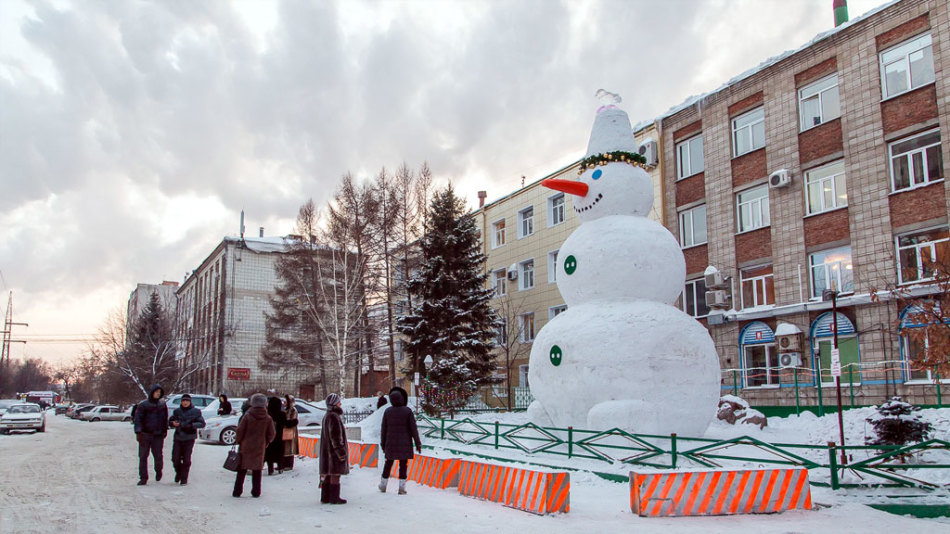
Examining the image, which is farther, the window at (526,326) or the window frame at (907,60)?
the window at (526,326)

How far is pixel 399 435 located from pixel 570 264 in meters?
→ 5.58

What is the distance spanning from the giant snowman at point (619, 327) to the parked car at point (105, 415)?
42317 millimetres

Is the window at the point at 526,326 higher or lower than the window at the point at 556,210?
lower

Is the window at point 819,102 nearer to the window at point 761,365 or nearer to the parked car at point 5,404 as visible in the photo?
the window at point 761,365

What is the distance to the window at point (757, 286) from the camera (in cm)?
2228

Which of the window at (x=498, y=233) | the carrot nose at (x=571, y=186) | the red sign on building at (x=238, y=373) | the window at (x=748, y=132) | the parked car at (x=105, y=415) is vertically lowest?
the parked car at (x=105, y=415)

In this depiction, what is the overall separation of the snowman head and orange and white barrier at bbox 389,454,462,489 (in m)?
5.76

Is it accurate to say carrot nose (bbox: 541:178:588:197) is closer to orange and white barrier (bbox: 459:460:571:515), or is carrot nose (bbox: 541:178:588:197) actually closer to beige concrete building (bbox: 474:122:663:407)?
orange and white barrier (bbox: 459:460:571:515)

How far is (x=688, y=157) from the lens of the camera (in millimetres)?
25812

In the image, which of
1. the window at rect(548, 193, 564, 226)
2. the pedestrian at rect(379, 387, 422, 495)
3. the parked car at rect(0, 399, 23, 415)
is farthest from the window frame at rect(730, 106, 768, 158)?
the parked car at rect(0, 399, 23, 415)

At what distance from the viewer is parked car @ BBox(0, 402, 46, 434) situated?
94.1 ft

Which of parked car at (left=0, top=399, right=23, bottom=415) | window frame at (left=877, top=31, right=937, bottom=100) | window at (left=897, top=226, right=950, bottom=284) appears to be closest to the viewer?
window at (left=897, top=226, right=950, bottom=284)

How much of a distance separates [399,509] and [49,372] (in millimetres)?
153649

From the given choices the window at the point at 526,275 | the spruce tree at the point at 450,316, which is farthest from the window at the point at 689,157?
the window at the point at 526,275
